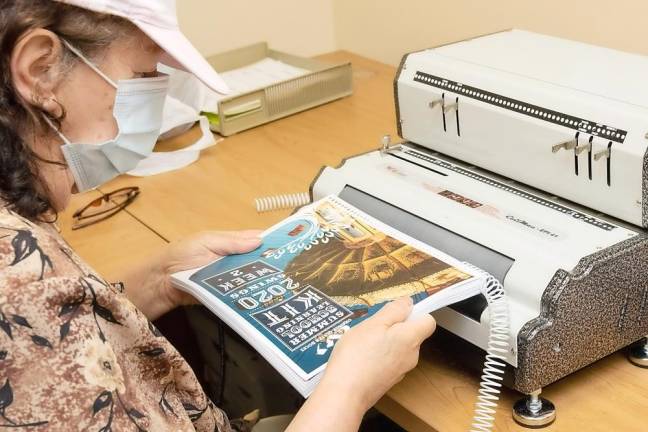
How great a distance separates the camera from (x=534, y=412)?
0.92 meters

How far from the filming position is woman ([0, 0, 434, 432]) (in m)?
0.75

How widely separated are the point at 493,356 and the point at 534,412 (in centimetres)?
8

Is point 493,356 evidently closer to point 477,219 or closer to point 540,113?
point 477,219

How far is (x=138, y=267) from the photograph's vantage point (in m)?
1.25

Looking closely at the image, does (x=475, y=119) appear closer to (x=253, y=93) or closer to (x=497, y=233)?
(x=497, y=233)

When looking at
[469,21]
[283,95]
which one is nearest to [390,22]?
[469,21]

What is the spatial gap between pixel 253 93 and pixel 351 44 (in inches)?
26.7

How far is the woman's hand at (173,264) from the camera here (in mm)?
1161

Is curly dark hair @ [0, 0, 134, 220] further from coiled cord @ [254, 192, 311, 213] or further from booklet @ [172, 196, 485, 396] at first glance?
coiled cord @ [254, 192, 311, 213]

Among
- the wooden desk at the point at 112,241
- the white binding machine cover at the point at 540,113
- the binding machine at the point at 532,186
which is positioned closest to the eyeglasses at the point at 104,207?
the wooden desk at the point at 112,241

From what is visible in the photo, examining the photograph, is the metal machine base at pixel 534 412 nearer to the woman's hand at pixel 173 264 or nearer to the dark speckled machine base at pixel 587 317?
the dark speckled machine base at pixel 587 317

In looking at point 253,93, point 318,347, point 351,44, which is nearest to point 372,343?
point 318,347

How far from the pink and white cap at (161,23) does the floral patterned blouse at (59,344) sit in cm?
25

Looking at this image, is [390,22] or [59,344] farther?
[390,22]
